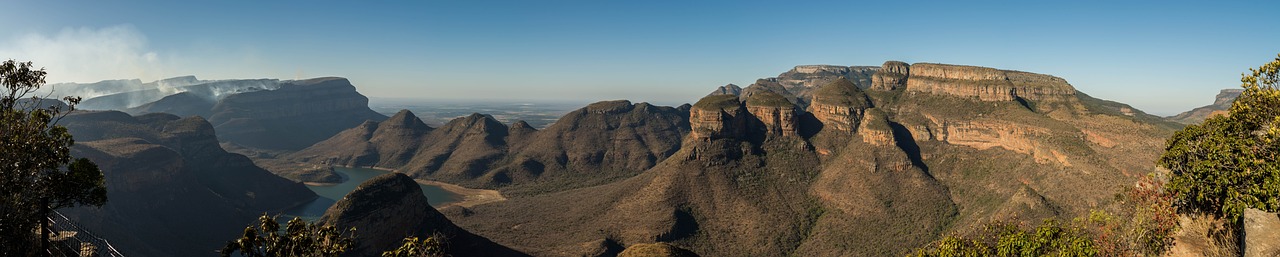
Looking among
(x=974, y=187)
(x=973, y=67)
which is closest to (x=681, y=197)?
(x=974, y=187)

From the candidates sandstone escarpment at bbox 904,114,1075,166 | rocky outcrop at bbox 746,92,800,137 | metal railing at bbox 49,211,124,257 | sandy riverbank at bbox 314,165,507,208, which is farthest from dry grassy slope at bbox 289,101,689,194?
metal railing at bbox 49,211,124,257

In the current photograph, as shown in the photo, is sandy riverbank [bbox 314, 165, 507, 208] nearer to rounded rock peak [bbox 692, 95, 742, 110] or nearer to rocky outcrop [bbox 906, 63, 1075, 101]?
rounded rock peak [bbox 692, 95, 742, 110]

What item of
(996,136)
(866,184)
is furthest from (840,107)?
(996,136)

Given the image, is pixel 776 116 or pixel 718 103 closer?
pixel 718 103

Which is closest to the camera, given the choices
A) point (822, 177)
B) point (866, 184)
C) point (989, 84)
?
point (866, 184)

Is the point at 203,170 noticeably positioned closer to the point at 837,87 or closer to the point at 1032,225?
the point at 837,87

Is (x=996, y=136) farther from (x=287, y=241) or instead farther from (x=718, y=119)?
(x=287, y=241)

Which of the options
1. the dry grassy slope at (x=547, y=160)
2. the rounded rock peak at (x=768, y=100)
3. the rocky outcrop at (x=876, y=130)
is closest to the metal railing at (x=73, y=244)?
the rocky outcrop at (x=876, y=130)
